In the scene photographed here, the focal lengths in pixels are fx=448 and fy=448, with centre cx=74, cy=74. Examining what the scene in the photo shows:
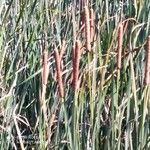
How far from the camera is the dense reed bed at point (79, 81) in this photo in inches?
37.5

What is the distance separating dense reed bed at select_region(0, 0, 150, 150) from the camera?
3.13 ft

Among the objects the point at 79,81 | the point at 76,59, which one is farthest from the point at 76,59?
the point at 79,81

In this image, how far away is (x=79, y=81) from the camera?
0.91 m

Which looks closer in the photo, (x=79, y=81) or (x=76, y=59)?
(x=76, y=59)

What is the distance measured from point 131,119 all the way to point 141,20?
511 millimetres

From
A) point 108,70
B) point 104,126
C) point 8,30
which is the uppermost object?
point 8,30

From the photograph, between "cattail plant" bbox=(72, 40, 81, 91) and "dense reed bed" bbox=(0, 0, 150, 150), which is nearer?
"cattail plant" bbox=(72, 40, 81, 91)

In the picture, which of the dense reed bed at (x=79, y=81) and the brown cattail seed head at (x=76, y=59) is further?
the dense reed bed at (x=79, y=81)

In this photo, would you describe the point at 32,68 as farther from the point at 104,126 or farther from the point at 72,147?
the point at 72,147

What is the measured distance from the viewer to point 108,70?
140cm

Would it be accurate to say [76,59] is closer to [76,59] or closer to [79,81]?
[76,59]

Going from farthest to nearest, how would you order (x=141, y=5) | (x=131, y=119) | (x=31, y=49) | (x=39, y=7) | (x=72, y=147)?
(x=39, y=7) → (x=31, y=49) → (x=141, y=5) → (x=131, y=119) → (x=72, y=147)

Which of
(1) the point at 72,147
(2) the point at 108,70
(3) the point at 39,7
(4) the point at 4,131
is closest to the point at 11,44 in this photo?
(3) the point at 39,7

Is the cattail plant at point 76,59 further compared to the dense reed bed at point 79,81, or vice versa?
the dense reed bed at point 79,81
